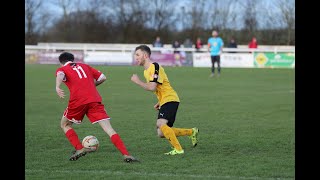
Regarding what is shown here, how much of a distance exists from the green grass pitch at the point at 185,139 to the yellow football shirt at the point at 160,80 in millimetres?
801

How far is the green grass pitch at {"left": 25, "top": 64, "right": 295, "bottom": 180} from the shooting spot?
7.27 metres

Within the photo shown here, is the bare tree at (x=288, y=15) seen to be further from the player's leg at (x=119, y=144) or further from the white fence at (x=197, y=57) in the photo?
the player's leg at (x=119, y=144)

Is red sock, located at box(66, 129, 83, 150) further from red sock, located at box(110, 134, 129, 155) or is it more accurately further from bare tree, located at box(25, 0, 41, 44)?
bare tree, located at box(25, 0, 41, 44)

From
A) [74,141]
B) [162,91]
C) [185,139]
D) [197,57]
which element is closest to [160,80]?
[162,91]

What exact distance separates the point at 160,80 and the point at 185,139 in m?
1.97

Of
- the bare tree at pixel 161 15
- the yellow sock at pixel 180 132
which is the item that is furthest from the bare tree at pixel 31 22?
the yellow sock at pixel 180 132

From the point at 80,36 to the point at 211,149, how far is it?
154 feet

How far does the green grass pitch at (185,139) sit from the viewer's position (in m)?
7.27

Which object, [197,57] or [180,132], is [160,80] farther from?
[197,57]

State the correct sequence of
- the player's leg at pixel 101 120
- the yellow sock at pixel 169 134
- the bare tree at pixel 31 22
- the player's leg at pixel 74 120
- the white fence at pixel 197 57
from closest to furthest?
the player's leg at pixel 101 120
the player's leg at pixel 74 120
the yellow sock at pixel 169 134
the white fence at pixel 197 57
the bare tree at pixel 31 22

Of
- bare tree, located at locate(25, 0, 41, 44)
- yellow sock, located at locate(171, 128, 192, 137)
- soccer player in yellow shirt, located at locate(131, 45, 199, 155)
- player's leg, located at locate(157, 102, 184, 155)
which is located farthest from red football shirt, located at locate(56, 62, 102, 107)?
bare tree, located at locate(25, 0, 41, 44)

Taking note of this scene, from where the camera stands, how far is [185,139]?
32.8ft
